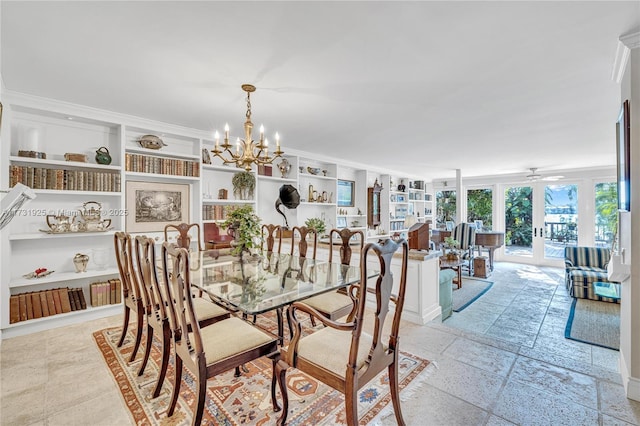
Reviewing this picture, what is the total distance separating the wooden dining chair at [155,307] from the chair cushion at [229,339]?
293mm

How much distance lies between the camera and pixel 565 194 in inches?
278

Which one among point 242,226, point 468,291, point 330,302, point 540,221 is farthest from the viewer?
point 540,221

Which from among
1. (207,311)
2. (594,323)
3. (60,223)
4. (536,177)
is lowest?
(594,323)

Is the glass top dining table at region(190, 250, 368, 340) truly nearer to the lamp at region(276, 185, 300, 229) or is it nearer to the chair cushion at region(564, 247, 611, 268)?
the lamp at region(276, 185, 300, 229)

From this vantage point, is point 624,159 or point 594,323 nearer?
point 624,159

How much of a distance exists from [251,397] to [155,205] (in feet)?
9.33

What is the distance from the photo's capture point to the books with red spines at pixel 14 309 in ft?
9.09

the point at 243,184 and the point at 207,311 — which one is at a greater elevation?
the point at 243,184

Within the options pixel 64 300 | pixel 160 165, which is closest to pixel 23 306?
pixel 64 300

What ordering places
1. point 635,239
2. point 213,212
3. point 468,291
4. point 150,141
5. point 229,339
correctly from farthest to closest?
point 468,291, point 213,212, point 150,141, point 635,239, point 229,339

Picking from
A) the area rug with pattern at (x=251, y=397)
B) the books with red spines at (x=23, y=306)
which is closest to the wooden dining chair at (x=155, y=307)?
the area rug with pattern at (x=251, y=397)

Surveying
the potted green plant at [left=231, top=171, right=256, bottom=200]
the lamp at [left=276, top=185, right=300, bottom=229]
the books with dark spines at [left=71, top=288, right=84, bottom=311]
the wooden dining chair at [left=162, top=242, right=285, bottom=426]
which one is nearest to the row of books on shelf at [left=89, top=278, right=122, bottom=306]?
the books with dark spines at [left=71, top=288, right=84, bottom=311]

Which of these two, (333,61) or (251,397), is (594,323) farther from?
(333,61)

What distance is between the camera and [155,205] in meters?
3.76
